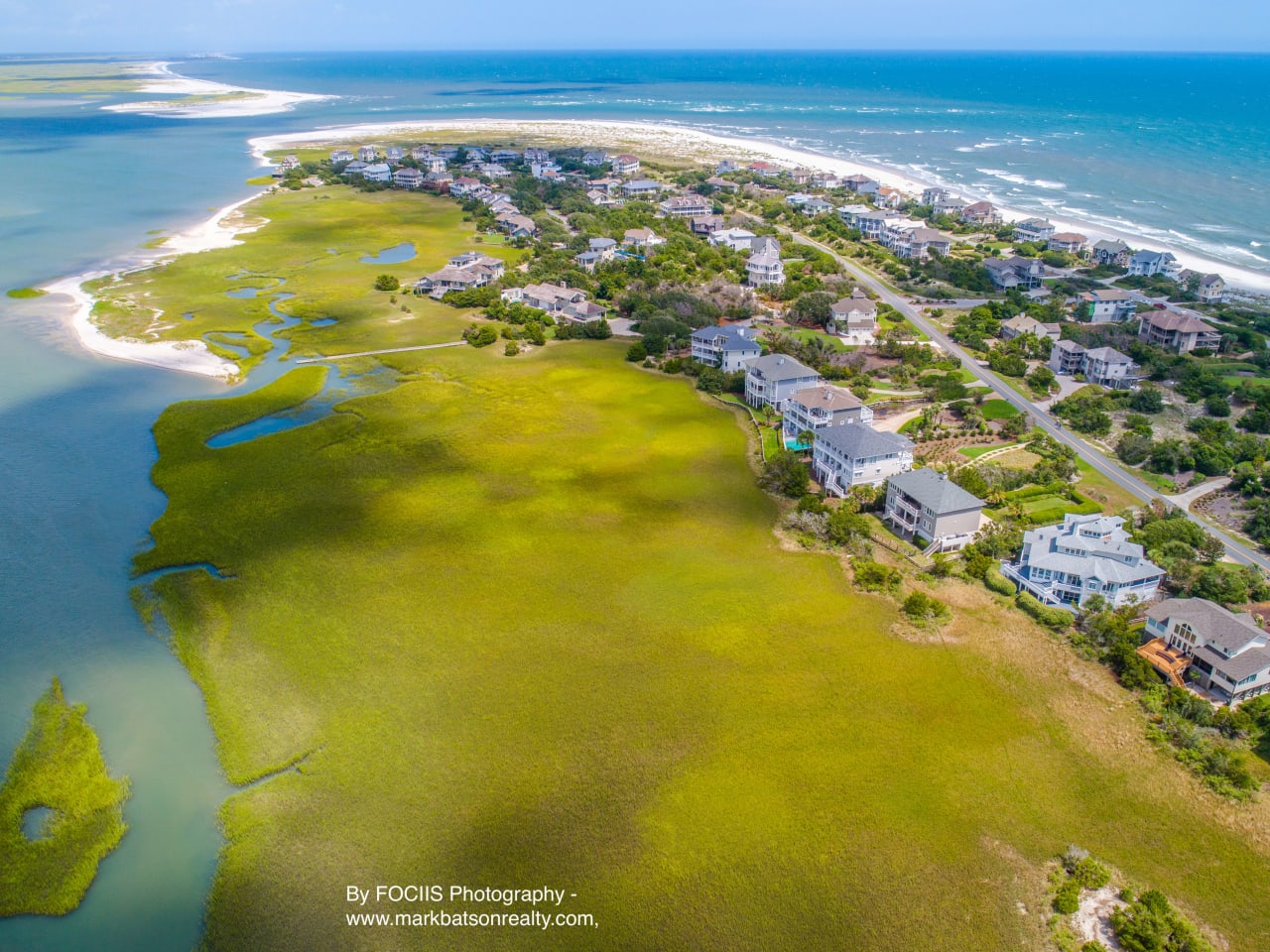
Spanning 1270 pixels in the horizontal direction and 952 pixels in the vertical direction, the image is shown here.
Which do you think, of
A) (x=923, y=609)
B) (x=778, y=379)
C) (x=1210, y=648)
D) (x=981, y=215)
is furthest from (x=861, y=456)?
(x=981, y=215)

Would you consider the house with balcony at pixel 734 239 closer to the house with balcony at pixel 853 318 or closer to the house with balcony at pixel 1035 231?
the house with balcony at pixel 853 318

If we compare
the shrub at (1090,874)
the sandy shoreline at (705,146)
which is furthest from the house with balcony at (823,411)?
the sandy shoreline at (705,146)

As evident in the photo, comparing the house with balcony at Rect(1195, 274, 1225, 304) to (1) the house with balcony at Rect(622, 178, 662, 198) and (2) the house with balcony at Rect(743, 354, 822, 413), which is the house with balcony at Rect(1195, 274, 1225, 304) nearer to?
(2) the house with balcony at Rect(743, 354, 822, 413)

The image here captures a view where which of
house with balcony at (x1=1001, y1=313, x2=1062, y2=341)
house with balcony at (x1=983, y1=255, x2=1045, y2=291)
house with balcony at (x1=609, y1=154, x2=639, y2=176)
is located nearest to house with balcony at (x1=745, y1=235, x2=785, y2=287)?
house with balcony at (x1=983, y1=255, x2=1045, y2=291)

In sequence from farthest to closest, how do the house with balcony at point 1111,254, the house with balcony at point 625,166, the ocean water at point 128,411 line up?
1. the house with balcony at point 625,166
2. the house with balcony at point 1111,254
3. the ocean water at point 128,411

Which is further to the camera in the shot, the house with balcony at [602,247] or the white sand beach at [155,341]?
the house with balcony at [602,247]

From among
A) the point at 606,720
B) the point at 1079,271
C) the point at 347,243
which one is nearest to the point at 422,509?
the point at 606,720

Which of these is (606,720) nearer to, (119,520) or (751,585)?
(751,585)

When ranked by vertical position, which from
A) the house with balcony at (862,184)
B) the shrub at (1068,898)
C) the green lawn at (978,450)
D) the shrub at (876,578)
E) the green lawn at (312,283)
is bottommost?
the green lawn at (312,283)
